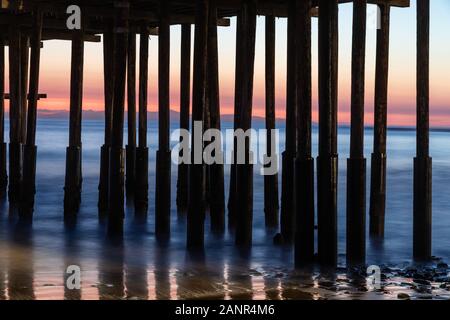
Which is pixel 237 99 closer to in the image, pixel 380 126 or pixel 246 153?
pixel 246 153

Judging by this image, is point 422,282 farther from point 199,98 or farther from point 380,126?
point 380,126

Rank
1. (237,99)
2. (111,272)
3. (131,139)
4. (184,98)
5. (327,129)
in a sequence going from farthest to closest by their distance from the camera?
(131,139)
(184,98)
(237,99)
(111,272)
(327,129)

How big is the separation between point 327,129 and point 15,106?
721 centimetres

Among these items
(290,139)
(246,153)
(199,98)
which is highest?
(199,98)

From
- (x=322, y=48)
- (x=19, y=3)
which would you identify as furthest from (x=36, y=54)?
(x=322, y=48)

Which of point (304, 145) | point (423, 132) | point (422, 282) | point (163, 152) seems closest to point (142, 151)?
point (163, 152)

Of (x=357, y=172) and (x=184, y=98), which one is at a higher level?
(x=184, y=98)

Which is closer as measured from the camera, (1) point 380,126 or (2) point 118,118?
(2) point 118,118

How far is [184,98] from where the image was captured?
12938 millimetres

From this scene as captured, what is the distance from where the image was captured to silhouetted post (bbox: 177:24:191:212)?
41.3ft

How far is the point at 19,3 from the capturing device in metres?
12.6

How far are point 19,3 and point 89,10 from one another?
54.6 inches

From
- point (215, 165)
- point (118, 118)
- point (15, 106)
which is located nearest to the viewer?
point (118, 118)

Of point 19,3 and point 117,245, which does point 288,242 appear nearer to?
point 117,245
